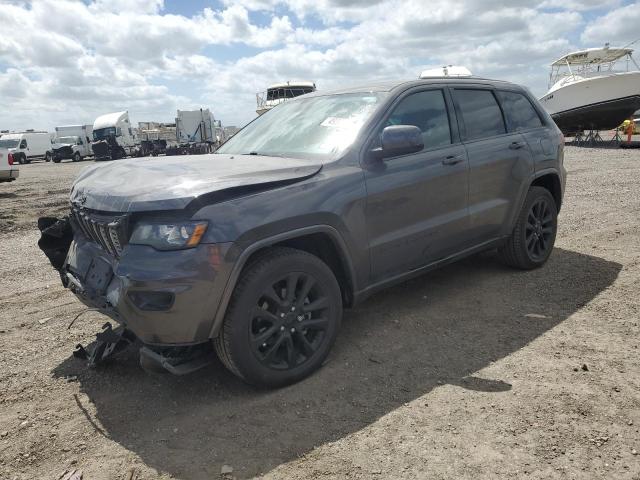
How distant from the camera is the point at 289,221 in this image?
295 centimetres

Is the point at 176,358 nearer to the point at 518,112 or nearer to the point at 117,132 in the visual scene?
the point at 518,112

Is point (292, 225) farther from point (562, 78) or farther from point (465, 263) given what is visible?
point (562, 78)

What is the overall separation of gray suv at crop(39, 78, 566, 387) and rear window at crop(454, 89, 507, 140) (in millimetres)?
14

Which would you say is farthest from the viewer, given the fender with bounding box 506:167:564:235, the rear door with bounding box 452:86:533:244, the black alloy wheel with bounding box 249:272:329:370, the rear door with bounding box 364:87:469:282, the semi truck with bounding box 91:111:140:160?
the semi truck with bounding box 91:111:140:160

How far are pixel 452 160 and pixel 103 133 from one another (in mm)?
38014

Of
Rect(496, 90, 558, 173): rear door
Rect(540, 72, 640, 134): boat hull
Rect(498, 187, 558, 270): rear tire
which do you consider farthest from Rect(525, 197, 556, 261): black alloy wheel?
Rect(540, 72, 640, 134): boat hull

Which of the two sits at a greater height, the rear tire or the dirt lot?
Answer: the rear tire

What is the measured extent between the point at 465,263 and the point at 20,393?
4134 mm

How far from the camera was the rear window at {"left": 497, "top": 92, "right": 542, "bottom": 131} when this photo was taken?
472 centimetres

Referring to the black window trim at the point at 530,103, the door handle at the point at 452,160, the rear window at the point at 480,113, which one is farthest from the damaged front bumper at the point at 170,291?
the black window trim at the point at 530,103

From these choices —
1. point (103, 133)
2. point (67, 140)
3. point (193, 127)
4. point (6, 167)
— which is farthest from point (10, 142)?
point (6, 167)

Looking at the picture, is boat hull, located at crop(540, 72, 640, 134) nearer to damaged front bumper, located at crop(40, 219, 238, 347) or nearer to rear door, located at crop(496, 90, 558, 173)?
rear door, located at crop(496, 90, 558, 173)

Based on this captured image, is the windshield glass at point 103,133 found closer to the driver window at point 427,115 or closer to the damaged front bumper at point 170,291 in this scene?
the driver window at point 427,115

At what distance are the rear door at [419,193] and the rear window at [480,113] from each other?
0.19 meters
